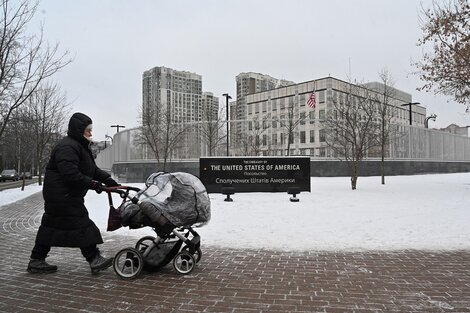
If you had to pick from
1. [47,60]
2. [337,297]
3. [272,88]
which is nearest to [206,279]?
[337,297]

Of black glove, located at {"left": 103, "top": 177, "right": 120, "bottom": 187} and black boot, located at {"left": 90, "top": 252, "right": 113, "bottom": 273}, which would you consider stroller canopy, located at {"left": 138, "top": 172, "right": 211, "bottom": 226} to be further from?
black boot, located at {"left": 90, "top": 252, "right": 113, "bottom": 273}

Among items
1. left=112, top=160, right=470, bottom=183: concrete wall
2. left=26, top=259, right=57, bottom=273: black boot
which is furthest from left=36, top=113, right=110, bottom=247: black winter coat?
left=112, top=160, right=470, bottom=183: concrete wall

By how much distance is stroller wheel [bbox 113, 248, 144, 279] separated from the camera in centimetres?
499

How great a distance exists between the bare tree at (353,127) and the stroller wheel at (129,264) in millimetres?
13306

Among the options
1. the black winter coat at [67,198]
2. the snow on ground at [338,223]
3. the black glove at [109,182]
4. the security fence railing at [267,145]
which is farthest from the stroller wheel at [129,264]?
the security fence railing at [267,145]

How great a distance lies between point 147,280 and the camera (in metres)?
4.99

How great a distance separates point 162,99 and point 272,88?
5333cm

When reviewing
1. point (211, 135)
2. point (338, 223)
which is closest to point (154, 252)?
point (338, 223)

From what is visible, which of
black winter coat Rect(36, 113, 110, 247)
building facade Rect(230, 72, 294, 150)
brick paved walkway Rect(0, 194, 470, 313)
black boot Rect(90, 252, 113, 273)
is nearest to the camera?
brick paved walkway Rect(0, 194, 470, 313)

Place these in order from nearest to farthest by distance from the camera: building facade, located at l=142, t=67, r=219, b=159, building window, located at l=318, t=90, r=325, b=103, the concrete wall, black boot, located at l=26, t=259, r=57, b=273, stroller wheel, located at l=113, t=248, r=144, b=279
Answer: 1. stroller wheel, located at l=113, t=248, r=144, b=279
2. black boot, located at l=26, t=259, r=57, b=273
3. the concrete wall
4. building facade, located at l=142, t=67, r=219, b=159
5. building window, located at l=318, t=90, r=325, b=103

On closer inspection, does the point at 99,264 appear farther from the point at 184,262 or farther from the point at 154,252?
A: the point at 184,262

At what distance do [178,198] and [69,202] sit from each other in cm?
142

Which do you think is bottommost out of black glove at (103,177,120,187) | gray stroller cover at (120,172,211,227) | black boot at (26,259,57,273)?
black boot at (26,259,57,273)

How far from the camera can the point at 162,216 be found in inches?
192
